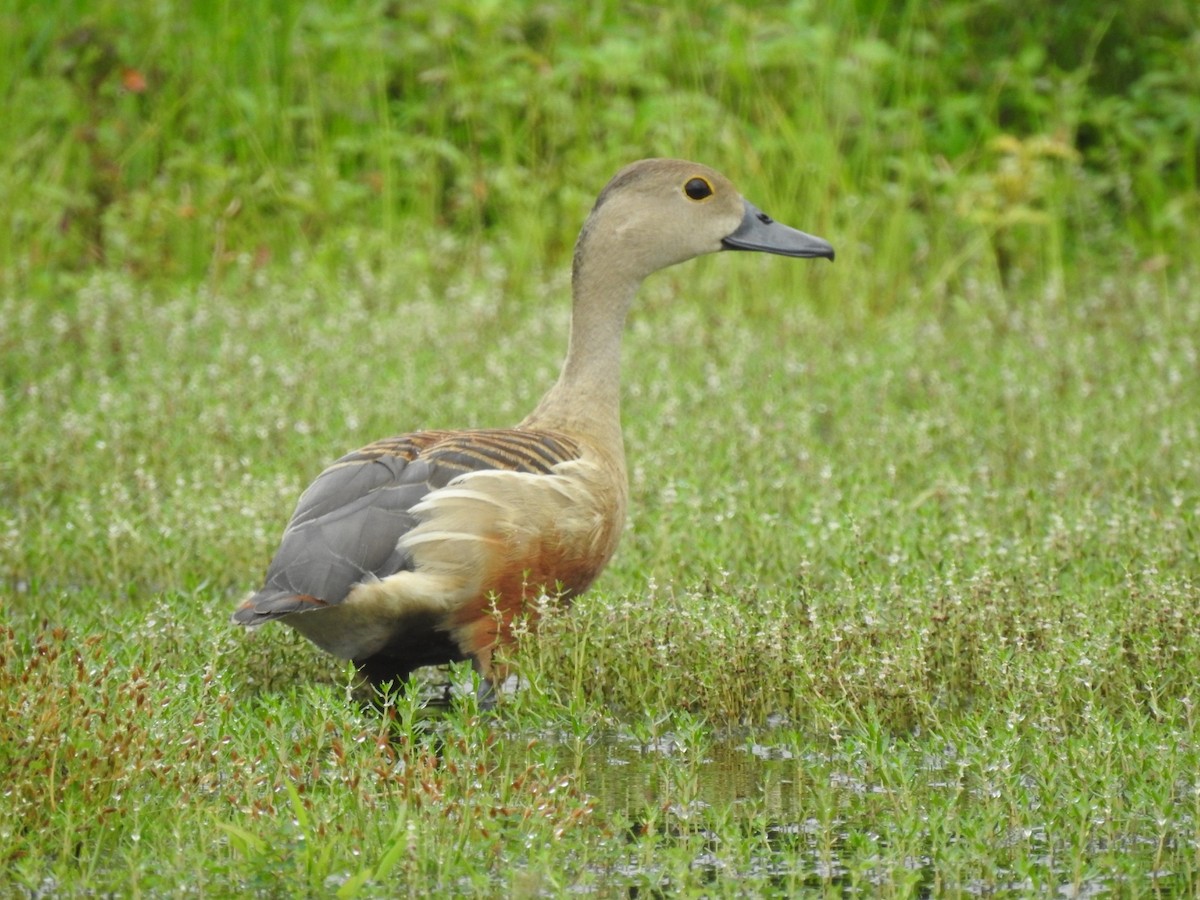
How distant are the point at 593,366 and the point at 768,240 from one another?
3.06 ft

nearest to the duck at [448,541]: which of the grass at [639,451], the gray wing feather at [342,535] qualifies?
the gray wing feather at [342,535]

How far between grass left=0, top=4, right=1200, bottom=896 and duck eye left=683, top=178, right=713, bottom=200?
106 centimetres

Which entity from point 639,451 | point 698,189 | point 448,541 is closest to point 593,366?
point 698,189

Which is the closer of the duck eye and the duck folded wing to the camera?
the duck folded wing

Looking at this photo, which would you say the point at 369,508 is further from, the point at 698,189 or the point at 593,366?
the point at 698,189

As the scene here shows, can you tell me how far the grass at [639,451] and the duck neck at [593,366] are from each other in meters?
0.51

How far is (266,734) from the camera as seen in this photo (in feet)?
13.8

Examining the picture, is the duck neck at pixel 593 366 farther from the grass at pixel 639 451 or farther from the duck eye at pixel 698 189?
the grass at pixel 639 451

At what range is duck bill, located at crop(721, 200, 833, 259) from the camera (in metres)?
6.29

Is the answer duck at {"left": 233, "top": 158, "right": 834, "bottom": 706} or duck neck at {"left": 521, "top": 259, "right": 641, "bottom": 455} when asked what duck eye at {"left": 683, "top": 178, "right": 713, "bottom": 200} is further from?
duck at {"left": 233, "top": 158, "right": 834, "bottom": 706}

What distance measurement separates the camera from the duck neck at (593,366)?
18.7 ft

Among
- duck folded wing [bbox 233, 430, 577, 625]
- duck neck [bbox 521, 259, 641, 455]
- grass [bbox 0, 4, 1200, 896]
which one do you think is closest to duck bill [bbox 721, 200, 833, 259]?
duck neck [bbox 521, 259, 641, 455]

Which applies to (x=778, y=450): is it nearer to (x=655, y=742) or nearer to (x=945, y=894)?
(x=655, y=742)

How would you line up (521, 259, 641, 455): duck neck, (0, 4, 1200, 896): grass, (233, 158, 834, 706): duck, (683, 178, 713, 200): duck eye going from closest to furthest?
(0, 4, 1200, 896): grass, (233, 158, 834, 706): duck, (521, 259, 641, 455): duck neck, (683, 178, 713, 200): duck eye
